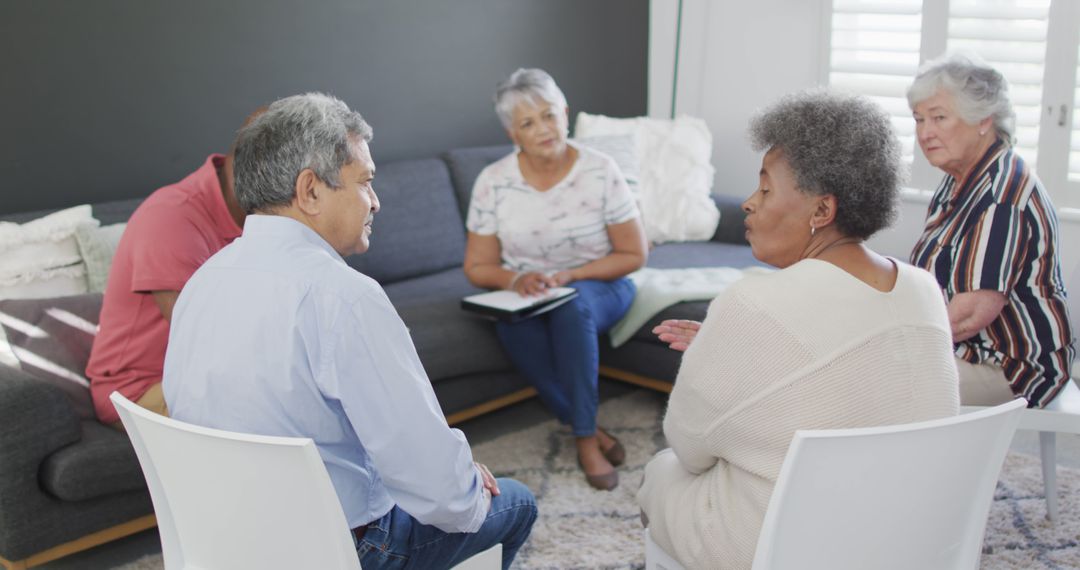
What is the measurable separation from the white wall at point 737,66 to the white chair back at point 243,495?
3.32m

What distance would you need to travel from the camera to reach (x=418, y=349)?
300cm

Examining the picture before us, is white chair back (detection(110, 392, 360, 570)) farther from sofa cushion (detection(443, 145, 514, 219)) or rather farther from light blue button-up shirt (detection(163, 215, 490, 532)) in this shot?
sofa cushion (detection(443, 145, 514, 219))

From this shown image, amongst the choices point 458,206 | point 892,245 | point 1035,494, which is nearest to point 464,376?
point 458,206

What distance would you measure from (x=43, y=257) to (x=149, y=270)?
0.72 meters

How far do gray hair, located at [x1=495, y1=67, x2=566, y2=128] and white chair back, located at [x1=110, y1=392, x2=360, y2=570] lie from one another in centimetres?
189

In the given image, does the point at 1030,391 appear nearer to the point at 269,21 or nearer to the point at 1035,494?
the point at 1035,494

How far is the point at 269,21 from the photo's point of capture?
3619 millimetres

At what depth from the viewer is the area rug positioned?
2494 mm

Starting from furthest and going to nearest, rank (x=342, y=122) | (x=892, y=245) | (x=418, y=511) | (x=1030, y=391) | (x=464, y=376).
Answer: (x=892, y=245) → (x=464, y=376) → (x=1030, y=391) → (x=342, y=122) → (x=418, y=511)

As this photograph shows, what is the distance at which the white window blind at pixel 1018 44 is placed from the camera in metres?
3.65

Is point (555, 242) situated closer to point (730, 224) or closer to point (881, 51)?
point (730, 224)

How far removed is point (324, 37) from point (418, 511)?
269 centimetres

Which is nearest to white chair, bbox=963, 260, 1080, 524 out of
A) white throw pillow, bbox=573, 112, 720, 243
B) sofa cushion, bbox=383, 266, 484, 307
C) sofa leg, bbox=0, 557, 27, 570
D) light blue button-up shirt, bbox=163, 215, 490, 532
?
light blue button-up shirt, bbox=163, 215, 490, 532

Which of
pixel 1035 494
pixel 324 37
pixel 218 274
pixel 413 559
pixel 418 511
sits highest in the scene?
pixel 324 37
